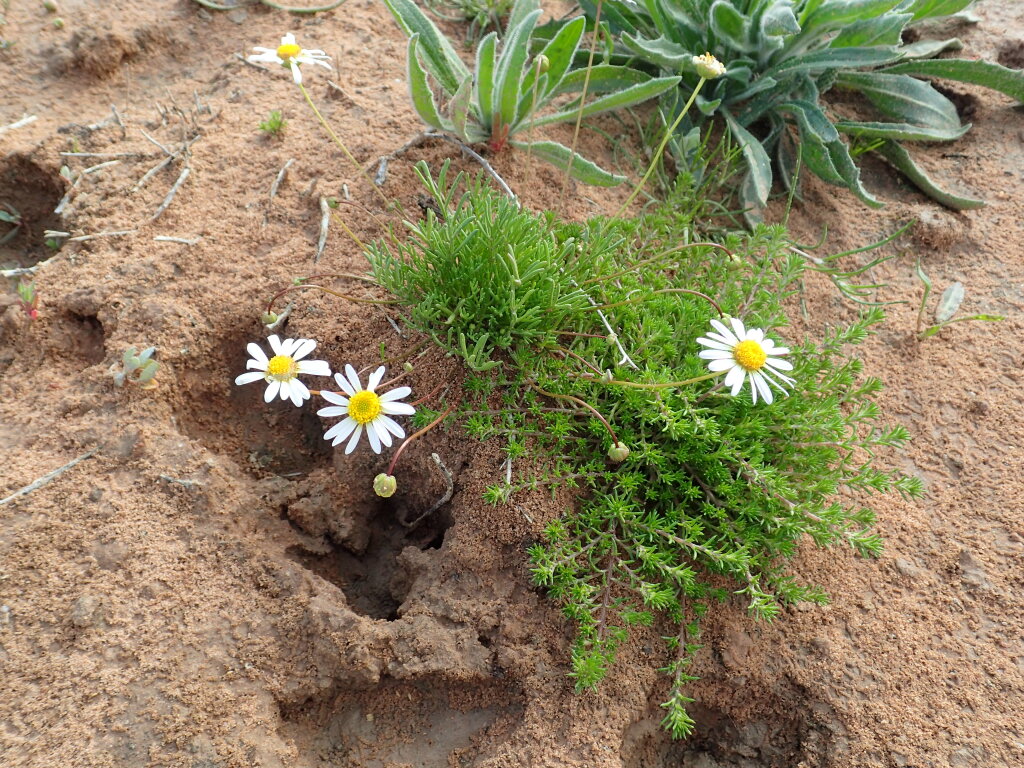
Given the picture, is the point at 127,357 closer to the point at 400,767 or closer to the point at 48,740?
the point at 48,740

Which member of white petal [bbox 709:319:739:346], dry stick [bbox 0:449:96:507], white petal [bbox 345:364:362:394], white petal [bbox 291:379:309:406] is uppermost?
white petal [bbox 709:319:739:346]

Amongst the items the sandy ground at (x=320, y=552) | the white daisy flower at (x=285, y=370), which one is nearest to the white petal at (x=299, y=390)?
the white daisy flower at (x=285, y=370)

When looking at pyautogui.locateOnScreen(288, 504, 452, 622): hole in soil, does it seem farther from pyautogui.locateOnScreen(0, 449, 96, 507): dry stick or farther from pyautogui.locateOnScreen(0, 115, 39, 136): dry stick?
pyautogui.locateOnScreen(0, 115, 39, 136): dry stick

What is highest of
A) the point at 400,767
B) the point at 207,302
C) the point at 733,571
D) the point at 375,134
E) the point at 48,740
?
the point at 375,134

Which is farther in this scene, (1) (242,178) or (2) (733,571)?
(1) (242,178)

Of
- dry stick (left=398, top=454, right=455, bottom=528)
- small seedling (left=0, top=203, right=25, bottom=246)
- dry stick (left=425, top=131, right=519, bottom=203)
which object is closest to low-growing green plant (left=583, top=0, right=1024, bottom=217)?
dry stick (left=425, top=131, right=519, bottom=203)

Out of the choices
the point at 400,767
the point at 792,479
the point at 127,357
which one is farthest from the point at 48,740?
the point at 792,479
